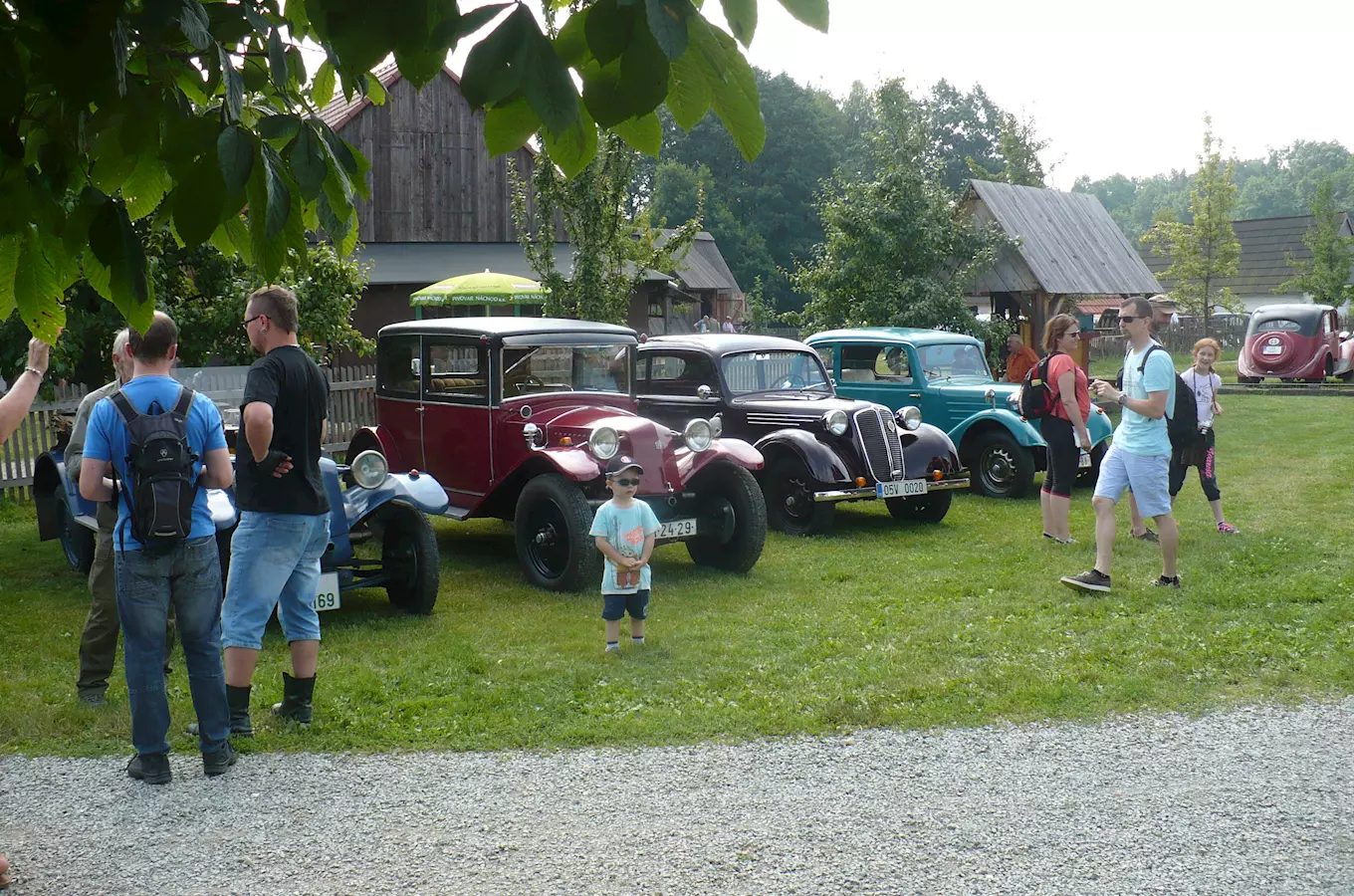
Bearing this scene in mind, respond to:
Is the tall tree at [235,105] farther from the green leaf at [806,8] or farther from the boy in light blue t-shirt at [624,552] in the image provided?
the boy in light blue t-shirt at [624,552]

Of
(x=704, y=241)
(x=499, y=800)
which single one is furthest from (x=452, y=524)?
(x=704, y=241)

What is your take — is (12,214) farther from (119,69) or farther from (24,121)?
(119,69)

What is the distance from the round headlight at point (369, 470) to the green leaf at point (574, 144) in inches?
201

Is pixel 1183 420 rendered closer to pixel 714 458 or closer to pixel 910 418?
pixel 910 418

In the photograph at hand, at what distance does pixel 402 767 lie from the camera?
4.91 metres

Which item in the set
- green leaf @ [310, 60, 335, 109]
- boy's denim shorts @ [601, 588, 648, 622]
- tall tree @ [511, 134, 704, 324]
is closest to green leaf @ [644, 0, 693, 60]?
green leaf @ [310, 60, 335, 109]

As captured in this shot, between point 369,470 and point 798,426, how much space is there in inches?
180

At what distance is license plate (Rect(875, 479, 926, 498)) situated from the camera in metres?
10.3

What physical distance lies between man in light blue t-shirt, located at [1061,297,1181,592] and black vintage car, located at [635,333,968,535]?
2.73m

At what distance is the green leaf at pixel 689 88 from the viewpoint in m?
2.15

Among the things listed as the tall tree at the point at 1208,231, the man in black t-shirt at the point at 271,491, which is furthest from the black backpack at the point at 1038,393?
the tall tree at the point at 1208,231

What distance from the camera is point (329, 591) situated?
6824 mm

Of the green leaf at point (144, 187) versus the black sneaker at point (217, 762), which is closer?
the green leaf at point (144, 187)

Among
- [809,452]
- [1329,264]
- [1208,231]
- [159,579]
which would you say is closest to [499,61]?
[159,579]
